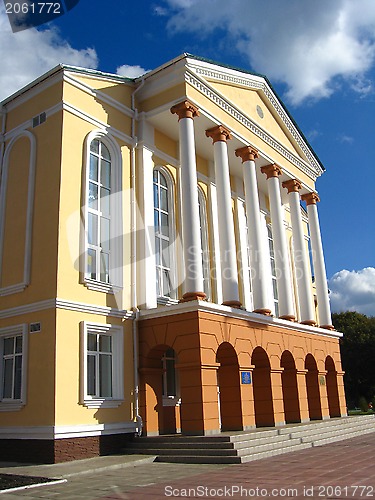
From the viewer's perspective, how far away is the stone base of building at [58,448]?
13102 mm

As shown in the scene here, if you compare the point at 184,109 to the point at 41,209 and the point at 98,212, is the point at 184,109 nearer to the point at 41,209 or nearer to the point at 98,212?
A: the point at 98,212

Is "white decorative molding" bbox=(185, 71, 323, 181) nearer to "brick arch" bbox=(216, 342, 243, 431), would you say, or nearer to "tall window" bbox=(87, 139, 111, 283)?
"tall window" bbox=(87, 139, 111, 283)

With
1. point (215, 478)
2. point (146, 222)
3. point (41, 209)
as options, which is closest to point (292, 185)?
point (146, 222)

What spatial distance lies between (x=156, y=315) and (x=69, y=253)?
3.23 metres

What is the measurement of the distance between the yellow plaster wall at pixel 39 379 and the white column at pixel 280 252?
33.8 feet

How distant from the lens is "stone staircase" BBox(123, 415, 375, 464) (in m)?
12.5

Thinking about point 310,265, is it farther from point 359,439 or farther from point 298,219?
point 359,439

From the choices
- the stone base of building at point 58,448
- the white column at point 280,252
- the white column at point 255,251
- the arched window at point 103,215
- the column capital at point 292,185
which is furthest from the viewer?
the column capital at point 292,185

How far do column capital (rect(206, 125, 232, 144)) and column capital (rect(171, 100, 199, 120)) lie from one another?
1579 mm

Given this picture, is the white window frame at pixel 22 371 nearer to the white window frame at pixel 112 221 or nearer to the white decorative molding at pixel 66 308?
the white decorative molding at pixel 66 308

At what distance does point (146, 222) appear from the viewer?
17.6 meters

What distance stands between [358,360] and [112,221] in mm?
38129

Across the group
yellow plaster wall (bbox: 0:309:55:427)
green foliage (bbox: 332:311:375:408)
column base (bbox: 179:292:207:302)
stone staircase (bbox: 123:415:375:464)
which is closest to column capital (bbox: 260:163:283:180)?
column base (bbox: 179:292:207:302)

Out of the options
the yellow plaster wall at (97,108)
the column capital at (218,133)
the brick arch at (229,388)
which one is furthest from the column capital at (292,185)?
the brick arch at (229,388)
